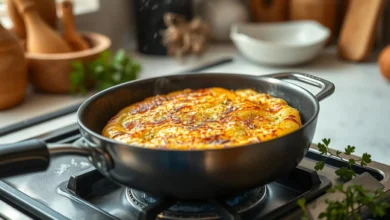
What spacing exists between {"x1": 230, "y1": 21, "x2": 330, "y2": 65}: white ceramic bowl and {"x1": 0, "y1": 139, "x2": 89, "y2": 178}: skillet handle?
0.95m

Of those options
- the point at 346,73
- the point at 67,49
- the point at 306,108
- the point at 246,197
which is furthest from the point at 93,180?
the point at 346,73

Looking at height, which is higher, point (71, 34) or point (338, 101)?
point (71, 34)

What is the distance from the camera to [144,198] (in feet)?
2.82

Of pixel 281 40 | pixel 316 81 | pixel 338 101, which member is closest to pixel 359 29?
pixel 281 40

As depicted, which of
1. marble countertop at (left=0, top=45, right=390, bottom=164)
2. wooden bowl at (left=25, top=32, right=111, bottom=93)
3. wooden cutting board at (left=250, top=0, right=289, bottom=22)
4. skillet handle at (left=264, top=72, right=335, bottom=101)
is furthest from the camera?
wooden cutting board at (left=250, top=0, right=289, bottom=22)

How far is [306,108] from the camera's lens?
91cm

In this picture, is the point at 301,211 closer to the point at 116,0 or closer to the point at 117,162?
the point at 117,162

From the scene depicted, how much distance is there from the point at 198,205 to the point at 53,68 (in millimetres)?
696

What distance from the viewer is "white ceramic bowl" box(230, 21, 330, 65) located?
1.57 m

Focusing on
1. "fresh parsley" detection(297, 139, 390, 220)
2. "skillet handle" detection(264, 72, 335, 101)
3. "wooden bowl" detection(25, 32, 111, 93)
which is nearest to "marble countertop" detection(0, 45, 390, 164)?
"wooden bowl" detection(25, 32, 111, 93)

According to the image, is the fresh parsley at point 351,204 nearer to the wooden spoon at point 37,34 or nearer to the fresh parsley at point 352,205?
the fresh parsley at point 352,205

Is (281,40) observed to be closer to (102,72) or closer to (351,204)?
(102,72)

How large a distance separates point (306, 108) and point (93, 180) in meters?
0.35

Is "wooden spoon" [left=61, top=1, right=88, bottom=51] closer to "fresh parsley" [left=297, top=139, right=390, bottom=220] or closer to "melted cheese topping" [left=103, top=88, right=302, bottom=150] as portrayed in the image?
"melted cheese topping" [left=103, top=88, right=302, bottom=150]
